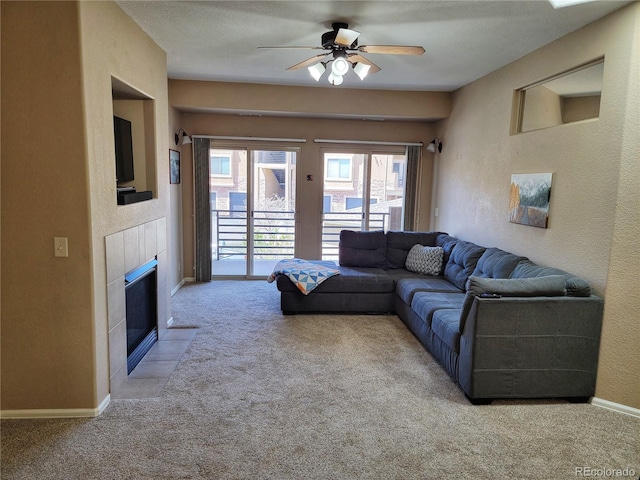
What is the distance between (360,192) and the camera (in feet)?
19.8

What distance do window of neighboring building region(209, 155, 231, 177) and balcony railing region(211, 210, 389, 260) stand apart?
0.55 m

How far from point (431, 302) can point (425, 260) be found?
119 cm

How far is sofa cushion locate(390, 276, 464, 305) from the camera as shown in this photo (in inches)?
158

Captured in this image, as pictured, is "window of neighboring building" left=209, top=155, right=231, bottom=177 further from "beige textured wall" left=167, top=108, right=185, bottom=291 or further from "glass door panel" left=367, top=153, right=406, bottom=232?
"glass door panel" left=367, top=153, right=406, bottom=232

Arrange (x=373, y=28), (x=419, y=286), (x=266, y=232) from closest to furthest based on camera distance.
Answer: (x=373, y=28) < (x=419, y=286) < (x=266, y=232)

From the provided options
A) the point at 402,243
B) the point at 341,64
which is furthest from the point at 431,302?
the point at 341,64

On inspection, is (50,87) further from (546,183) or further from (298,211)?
(298,211)

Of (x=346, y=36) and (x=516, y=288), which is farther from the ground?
(x=346, y=36)

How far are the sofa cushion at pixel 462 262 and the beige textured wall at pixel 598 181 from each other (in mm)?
263

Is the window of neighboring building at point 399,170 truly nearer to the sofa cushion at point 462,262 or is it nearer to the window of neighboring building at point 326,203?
the window of neighboring building at point 326,203

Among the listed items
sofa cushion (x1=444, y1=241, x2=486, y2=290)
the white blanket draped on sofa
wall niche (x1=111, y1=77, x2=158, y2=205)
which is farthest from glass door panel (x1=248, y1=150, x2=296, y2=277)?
sofa cushion (x1=444, y1=241, x2=486, y2=290)

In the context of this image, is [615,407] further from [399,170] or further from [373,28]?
[399,170]

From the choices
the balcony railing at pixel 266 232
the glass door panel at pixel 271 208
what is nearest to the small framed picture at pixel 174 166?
the balcony railing at pixel 266 232

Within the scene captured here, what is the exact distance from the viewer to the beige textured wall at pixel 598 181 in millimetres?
2553
